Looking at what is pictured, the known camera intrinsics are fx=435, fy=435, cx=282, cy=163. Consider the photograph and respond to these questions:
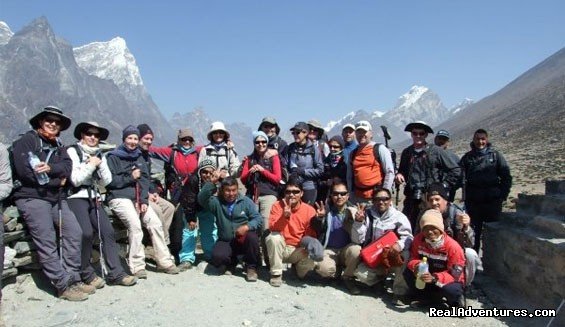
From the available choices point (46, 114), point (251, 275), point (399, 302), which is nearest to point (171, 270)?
point (251, 275)

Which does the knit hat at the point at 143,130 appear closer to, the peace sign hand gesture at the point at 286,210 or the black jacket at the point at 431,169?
the peace sign hand gesture at the point at 286,210

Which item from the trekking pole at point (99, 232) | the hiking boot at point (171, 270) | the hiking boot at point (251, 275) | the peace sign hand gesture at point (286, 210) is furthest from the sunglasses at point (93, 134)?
the hiking boot at point (251, 275)

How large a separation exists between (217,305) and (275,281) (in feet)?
3.90

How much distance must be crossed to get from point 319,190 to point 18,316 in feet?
18.0

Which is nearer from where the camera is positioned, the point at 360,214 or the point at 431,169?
the point at 360,214

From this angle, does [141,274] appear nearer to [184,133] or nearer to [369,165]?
[184,133]

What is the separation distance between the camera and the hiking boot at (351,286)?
6.90 metres

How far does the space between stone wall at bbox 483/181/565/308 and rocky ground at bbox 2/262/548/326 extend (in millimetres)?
357

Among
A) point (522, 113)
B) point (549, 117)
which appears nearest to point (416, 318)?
point (549, 117)

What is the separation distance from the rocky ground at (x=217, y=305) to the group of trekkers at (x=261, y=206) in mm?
229

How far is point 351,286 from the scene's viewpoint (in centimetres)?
699

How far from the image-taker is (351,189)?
7949mm

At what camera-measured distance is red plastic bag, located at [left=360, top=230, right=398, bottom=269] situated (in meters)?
6.69

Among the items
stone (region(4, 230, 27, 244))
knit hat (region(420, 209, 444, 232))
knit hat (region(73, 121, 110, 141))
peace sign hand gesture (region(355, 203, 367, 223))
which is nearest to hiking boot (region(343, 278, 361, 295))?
peace sign hand gesture (region(355, 203, 367, 223))
